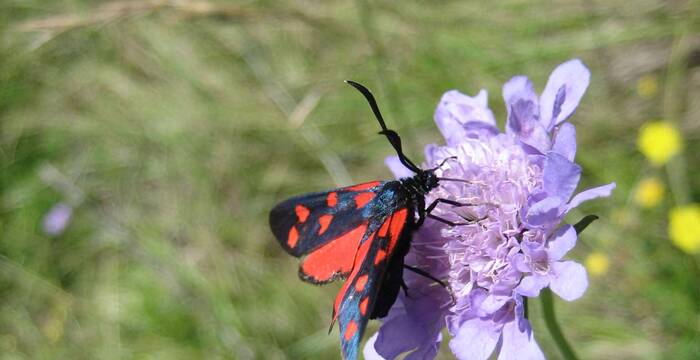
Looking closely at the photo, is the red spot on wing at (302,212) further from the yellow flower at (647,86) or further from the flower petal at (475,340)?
the yellow flower at (647,86)

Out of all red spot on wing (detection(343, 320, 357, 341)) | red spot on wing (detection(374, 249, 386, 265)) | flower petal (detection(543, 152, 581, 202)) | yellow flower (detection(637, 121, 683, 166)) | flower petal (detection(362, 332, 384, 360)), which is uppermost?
yellow flower (detection(637, 121, 683, 166))

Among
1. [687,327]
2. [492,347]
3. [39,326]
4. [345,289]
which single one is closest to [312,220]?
[345,289]

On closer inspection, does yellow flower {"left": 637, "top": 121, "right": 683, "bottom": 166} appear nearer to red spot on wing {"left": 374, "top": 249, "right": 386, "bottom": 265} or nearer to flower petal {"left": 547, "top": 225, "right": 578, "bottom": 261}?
flower petal {"left": 547, "top": 225, "right": 578, "bottom": 261}

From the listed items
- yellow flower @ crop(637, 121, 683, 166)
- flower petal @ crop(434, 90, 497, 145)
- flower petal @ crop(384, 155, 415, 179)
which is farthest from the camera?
yellow flower @ crop(637, 121, 683, 166)

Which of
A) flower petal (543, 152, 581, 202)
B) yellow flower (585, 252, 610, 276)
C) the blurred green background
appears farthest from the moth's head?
yellow flower (585, 252, 610, 276)

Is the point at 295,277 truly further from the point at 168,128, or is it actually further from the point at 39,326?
the point at 39,326

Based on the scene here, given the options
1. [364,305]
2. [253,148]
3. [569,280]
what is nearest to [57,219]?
[253,148]

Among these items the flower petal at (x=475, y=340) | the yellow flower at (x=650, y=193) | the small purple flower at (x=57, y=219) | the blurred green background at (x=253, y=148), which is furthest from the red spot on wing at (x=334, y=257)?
the small purple flower at (x=57, y=219)
